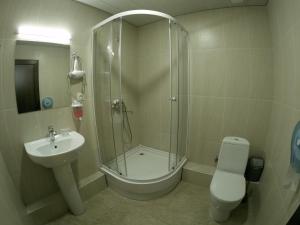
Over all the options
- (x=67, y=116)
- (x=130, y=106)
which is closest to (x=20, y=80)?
(x=67, y=116)

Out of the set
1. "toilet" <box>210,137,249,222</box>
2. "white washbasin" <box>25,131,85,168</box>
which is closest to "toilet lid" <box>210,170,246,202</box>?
"toilet" <box>210,137,249,222</box>

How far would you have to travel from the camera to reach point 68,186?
1628 mm

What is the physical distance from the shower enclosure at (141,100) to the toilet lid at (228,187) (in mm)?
581

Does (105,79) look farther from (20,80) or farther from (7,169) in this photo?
(7,169)

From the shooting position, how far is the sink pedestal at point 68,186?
5.15 feet

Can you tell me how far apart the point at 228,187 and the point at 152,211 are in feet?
2.92

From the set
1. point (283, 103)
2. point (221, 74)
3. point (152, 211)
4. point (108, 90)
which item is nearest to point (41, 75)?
point (108, 90)

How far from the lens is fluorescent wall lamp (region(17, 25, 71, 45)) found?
1.44 m

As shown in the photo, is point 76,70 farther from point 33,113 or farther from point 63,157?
point 63,157

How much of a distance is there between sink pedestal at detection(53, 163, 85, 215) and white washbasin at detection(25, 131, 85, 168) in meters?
0.19

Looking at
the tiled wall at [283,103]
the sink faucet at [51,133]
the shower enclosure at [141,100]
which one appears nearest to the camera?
the tiled wall at [283,103]

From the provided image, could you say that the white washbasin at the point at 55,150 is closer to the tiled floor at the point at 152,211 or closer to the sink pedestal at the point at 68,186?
the sink pedestal at the point at 68,186

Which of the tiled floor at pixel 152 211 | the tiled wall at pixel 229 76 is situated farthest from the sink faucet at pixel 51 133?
the tiled wall at pixel 229 76

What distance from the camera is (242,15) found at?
1853 mm
